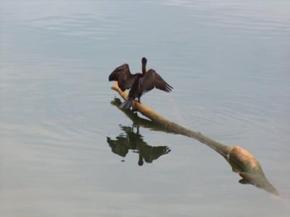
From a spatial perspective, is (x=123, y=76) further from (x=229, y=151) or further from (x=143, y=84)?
(x=229, y=151)

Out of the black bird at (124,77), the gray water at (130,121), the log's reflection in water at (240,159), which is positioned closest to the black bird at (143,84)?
the black bird at (124,77)

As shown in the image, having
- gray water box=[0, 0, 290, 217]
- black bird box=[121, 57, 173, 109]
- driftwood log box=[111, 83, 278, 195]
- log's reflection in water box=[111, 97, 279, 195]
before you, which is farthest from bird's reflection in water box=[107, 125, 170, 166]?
black bird box=[121, 57, 173, 109]

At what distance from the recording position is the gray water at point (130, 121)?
905 cm

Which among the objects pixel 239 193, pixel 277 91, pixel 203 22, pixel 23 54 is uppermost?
pixel 203 22

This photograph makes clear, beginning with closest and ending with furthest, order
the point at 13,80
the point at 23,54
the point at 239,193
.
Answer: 1. the point at 239,193
2. the point at 13,80
3. the point at 23,54

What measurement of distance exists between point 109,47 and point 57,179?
28.9ft

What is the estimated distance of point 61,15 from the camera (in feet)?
74.8

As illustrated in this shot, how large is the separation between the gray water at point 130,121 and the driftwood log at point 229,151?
5.9 inches

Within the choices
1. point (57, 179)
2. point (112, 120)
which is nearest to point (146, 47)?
point (112, 120)

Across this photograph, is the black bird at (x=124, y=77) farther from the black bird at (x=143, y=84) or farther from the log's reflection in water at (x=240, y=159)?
the log's reflection in water at (x=240, y=159)

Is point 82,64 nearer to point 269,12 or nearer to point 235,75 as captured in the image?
point 235,75

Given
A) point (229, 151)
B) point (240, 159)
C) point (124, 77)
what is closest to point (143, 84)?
point (124, 77)

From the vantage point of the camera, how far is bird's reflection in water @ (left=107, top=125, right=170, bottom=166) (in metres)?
10.8

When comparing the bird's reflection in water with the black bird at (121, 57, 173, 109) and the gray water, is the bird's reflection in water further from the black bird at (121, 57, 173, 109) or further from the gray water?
the black bird at (121, 57, 173, 109)
